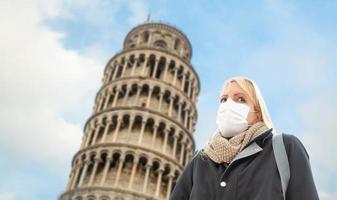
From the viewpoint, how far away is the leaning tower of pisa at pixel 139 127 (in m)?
25.2

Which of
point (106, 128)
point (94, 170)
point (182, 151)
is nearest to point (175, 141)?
point (182, 151)

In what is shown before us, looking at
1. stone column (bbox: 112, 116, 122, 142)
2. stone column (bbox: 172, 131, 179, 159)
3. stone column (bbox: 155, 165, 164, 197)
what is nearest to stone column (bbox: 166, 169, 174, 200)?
stone column (bbox: 155, 165, 164, 197)

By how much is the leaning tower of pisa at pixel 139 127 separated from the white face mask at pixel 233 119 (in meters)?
21.7

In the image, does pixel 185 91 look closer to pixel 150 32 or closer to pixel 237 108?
pixel 150 32

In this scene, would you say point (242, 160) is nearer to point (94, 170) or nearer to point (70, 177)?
point (94, 170)

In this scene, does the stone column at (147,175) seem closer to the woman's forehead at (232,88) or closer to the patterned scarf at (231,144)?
the woman's forehead at (232,88)

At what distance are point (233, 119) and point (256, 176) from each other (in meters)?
0.39

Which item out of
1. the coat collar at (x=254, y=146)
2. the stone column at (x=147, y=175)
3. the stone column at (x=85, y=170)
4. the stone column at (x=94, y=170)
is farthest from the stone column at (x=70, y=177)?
the coat collar at (x=254, y=146)

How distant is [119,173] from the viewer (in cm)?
2509

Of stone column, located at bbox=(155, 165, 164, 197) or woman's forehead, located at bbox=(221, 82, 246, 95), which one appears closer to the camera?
woman's forehead, located at bbox=(221, 82, 246, 95)

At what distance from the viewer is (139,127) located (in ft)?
90.9

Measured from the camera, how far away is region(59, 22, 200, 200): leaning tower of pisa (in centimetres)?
2519

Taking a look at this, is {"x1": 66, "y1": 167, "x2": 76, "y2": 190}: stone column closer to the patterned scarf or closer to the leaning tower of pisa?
the leaning tower of pisa

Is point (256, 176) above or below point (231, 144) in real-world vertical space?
below
